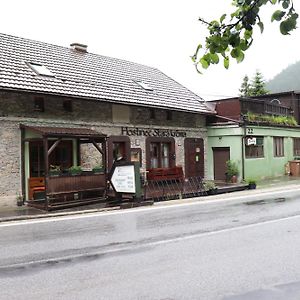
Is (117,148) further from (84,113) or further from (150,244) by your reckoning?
(150,244)

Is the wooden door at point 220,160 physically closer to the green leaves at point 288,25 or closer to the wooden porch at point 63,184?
the wooden porch at point 63,184

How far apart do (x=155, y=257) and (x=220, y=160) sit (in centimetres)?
1992

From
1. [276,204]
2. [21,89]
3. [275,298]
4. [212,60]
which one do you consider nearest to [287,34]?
[212,60]

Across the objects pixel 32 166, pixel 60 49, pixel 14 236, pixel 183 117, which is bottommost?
pixel 14 236

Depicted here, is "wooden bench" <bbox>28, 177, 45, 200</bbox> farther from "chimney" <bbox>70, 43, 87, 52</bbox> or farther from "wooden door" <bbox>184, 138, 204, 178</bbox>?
"chimney" <bbox>70, 43, 87, 52</bbox>

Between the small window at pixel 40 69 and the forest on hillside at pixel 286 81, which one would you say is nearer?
the small window at pixel 40 69

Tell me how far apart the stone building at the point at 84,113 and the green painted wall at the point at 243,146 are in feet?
3.25

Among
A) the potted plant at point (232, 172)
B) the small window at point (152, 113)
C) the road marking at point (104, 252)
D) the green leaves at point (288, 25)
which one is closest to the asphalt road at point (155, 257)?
the road marking at point (104, 252)

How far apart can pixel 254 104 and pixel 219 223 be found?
18.8 m

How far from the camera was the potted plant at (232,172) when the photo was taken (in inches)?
999

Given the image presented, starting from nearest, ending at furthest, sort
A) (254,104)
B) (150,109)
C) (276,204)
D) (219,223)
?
1. (219,223)
2. (276,204)
3. (150,109)
4. (254,104)

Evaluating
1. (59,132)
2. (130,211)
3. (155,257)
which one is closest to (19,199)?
(59,132)

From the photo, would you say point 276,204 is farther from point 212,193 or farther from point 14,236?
point 14,236

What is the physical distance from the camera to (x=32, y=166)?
1734 centimetres
